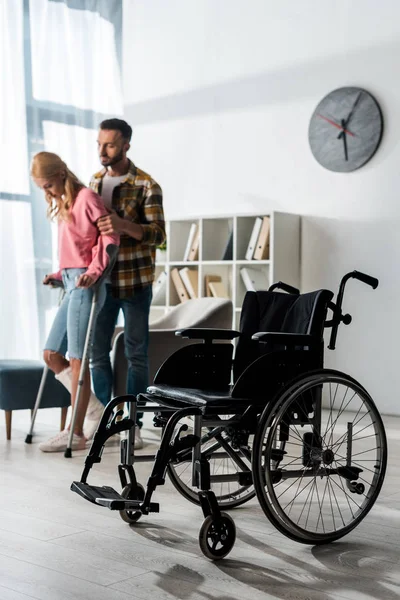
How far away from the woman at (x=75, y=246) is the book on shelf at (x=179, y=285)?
200cm

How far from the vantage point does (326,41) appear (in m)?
5.28

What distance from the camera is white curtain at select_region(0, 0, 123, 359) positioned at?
18.2 feet

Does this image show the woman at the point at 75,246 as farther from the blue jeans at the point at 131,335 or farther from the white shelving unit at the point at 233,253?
the white shelving unit at the point at 233,253

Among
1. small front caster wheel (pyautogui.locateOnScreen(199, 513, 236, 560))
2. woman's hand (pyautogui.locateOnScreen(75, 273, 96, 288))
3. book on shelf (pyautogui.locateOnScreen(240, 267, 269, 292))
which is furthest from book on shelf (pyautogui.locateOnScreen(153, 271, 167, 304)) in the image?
small front caster wheel (pyautogui.locateOnScreen(199, 513, 236, 560))

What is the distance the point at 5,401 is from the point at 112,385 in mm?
521

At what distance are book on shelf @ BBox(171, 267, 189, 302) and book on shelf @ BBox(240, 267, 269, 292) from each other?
47 cm

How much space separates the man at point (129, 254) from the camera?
12.3ft

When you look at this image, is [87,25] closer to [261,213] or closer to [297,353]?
[261,213]

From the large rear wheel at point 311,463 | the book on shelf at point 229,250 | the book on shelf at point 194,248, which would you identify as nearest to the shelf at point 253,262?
the book on shelf at point 229,250

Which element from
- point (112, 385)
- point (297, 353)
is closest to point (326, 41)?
point (112, 385)

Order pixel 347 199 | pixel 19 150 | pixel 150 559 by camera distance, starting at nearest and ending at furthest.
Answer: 1. pixel 150 559
2. pixel 347 199
3. pixel 19 150

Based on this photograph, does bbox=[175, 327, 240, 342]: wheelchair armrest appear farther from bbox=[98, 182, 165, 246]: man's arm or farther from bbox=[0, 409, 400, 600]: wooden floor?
bbox=[98, 182, 165, 246]: man's arm

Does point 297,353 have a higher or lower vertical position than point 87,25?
lower

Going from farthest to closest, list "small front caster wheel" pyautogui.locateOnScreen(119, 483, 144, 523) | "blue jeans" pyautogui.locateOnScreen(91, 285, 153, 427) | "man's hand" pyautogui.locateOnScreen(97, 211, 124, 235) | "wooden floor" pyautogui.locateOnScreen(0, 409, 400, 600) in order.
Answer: "blue jeans" pyautogui.locateOnScreen(91, 285, 153, 427) → "man's hand" pyautogui.locateOnScreen(97, 211, 124, 235) → "small front caster wheel" pyautogui.locateOnScreen(119, 483, 144, 523) → "wooden floor" pyautogui.locateOnScreen(0, 409, 400, 600)
